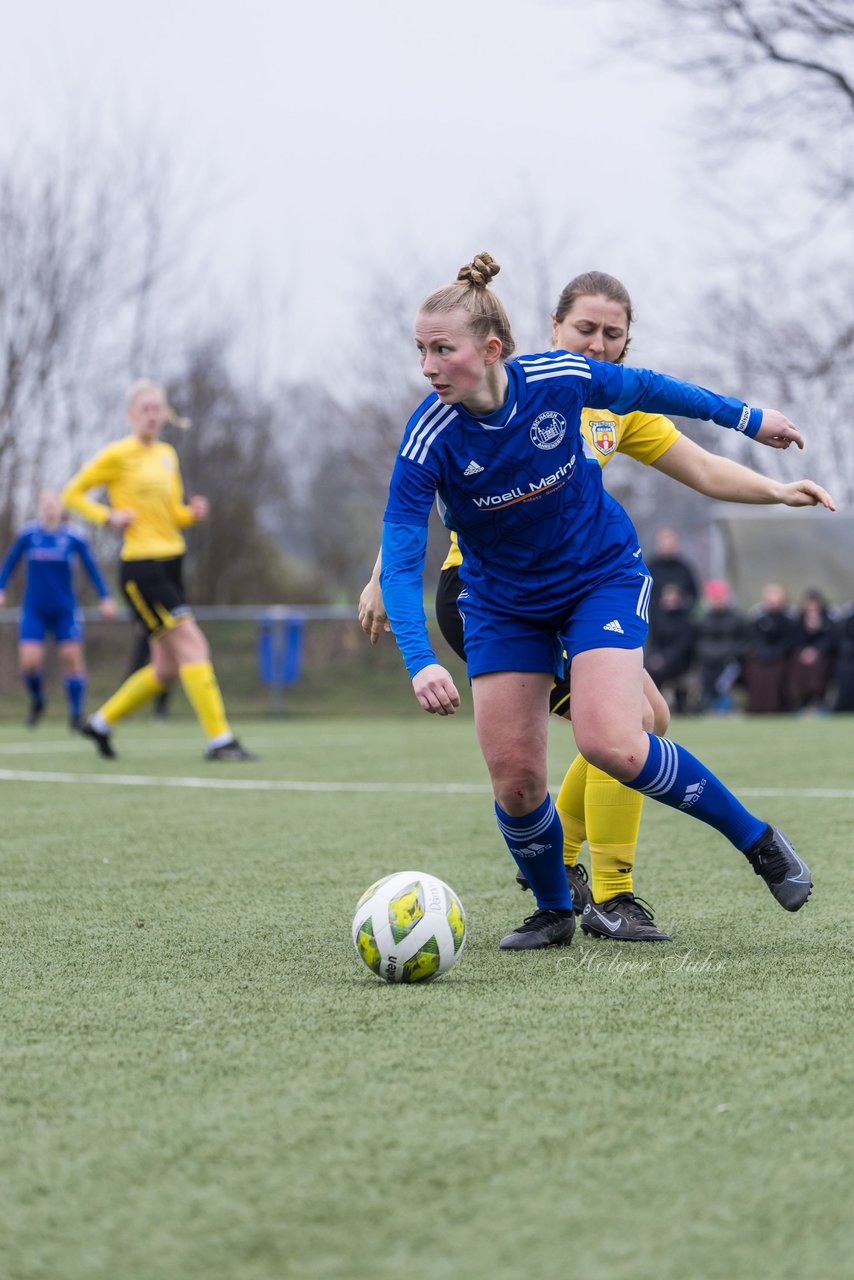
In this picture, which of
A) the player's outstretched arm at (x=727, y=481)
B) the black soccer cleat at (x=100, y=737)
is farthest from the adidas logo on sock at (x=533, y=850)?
the black soccer cleat at (x=100, y=737)

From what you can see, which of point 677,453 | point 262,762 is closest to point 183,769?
point 262,762

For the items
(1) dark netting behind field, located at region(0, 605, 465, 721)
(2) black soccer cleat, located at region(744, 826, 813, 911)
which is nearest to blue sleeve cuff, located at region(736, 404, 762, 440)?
(2) black soccer cleat, located at region(744, 826, 813, 911)

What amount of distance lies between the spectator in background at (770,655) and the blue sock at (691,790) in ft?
46.6

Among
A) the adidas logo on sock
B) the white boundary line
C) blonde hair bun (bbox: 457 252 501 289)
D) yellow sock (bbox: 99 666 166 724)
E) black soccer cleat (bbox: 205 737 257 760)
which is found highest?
blonde hair bun (bbox: 457 252 501 289)

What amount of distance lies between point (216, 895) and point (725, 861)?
6.23 feet

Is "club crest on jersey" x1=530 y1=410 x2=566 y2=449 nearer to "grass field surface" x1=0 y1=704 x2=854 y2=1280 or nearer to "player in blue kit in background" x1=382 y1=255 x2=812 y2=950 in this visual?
"player in blue kit in background" x1=382 y1=255 x2=812 y2=950

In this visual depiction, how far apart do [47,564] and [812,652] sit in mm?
8734

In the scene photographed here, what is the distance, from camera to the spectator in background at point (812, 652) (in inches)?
698

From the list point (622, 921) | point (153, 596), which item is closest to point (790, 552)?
point (153, 596)

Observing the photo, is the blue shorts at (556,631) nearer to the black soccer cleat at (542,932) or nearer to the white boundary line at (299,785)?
the black soccer cleat at (542,932)

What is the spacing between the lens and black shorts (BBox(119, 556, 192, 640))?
995cm

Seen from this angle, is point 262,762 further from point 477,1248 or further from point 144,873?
point 477,1248

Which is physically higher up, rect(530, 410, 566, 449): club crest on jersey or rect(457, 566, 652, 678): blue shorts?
rect(530, 410, 566, 449): club crest on jersey

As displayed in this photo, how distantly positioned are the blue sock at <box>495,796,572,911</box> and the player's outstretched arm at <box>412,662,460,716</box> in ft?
2.17
